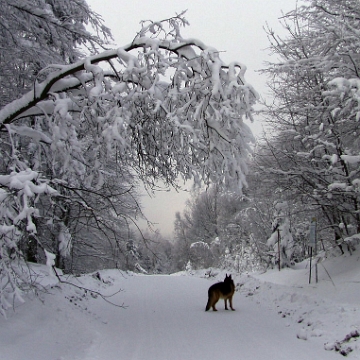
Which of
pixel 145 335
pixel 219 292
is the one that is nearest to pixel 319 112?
pixel 219 292

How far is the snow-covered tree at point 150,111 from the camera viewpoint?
546 cm

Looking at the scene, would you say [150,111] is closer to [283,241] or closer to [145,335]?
[145,335]

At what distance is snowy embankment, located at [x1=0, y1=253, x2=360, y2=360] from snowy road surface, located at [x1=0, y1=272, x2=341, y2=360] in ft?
0.05

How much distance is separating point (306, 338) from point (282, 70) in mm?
7266

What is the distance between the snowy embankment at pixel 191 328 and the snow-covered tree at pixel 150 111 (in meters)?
1.95

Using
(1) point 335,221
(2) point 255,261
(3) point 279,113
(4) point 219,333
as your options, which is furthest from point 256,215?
(4) point 219,333

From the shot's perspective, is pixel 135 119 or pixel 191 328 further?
pixel 191 328

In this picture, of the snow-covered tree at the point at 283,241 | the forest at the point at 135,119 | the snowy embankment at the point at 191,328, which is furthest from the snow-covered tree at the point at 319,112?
the snow-covered tree at the point at 283,241

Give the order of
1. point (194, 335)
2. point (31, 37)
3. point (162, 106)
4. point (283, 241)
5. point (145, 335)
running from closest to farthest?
1. point (162, 106)
2. point (194, 335)
3. point (145, 335)
4. point (31, 37)
5. point (283, 241)

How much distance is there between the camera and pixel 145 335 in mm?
7062

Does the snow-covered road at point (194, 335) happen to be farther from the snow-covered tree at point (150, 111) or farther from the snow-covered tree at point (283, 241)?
the snow-covered tree at point (283, 241)

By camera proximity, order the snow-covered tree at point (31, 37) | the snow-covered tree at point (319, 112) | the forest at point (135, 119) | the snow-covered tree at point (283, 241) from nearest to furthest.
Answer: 1. the forest at point (135, 119)
2. the snow-covered tree at point (31, 37)
3. the snow-covered tree at point (319, 112)
4. the snow-covered tree at point (283, 241)

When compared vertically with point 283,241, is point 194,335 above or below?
below

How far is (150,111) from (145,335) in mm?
4130
